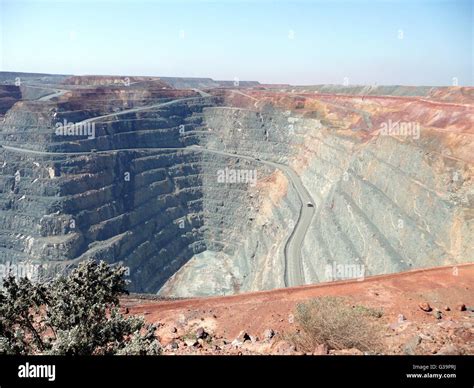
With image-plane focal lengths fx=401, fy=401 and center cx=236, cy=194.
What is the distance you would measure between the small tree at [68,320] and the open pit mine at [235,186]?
27.3 metres

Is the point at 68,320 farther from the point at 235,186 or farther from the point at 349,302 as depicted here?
the point at 235,186

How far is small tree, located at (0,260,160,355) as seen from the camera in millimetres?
10055

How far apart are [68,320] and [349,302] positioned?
11.8 metres

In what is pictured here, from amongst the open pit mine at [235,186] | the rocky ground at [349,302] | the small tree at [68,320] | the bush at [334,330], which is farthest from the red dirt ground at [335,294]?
the open pit mine at [235,186]

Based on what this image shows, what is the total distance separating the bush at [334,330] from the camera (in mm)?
12406

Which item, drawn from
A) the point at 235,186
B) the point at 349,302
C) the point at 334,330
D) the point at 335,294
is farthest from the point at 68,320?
the point at 235,186

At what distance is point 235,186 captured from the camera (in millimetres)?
80875

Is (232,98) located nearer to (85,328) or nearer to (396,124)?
(396,124)

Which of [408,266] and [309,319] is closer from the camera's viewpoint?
[309,319]

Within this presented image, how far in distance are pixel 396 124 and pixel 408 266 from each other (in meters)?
30.2

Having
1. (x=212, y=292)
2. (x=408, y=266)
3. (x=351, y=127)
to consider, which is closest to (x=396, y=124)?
(x=351, y=127)

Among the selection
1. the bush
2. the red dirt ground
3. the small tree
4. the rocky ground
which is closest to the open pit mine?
the red dirt ground

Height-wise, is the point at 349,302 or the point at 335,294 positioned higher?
the point at 349,302

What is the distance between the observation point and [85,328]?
420 inches
